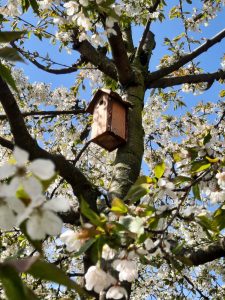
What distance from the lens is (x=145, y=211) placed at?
3.32 feet

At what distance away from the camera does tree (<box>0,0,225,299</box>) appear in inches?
24.4

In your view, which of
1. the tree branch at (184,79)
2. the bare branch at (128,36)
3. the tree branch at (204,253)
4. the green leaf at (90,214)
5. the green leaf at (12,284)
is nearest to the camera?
the green leaf at (12,284)

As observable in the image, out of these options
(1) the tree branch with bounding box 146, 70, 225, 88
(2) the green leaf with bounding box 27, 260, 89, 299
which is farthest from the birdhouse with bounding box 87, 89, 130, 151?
(2) the green leaf with bounding box 27, 260, 89, 299

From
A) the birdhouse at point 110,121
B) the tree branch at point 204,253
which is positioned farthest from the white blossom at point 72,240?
the birdhouse at point 110,121

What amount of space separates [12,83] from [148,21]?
2.76m

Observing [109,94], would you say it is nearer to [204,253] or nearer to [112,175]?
[112,175]

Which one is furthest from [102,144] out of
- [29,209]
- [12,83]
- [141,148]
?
[29,209]

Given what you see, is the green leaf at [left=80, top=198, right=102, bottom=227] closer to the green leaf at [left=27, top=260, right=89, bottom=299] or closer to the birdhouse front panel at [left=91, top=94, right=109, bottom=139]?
the green leaf at [left=27, top=260, right=89, bottom=299]

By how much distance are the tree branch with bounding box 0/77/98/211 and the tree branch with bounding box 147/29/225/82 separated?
3.99 ft

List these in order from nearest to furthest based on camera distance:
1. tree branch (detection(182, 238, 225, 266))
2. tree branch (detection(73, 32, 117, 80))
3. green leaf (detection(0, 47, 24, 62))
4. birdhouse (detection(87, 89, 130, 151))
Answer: green leaf (detection(0, 47, 24, 62)) → tree branch (detection(182, 238, 225, 266)) → birdhouse (detection(87, 89, 130, 151)) → tree branch (detection(73, 32, 117, 80))

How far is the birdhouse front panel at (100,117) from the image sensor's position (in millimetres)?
2480

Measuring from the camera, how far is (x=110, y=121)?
2.47 meters

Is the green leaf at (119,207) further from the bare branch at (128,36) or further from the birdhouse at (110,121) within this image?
the bare branch at (128,36)

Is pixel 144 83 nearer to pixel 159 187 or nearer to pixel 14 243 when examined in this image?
pixel 14 243
